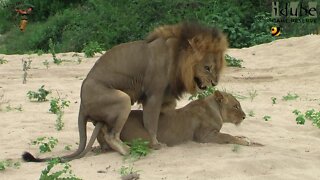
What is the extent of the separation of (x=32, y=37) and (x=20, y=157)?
19000 mm

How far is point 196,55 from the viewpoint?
23.7 feet

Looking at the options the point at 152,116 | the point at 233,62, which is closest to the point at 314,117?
the point at 152,116

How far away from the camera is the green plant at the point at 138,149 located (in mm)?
6871

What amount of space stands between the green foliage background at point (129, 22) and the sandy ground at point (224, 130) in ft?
19.3

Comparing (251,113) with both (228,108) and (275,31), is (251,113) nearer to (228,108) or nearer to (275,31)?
(228,108)

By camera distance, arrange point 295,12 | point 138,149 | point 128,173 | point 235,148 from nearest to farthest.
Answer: point 128,173 < point 138,149 < point 235,148 < point 295,12

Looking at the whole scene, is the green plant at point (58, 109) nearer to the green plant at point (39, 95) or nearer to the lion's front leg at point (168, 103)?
the green plant at point (39, 95)

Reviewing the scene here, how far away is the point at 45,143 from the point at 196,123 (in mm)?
1607

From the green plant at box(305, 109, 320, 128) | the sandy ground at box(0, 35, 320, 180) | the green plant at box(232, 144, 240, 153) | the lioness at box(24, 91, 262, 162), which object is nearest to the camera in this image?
the sandy ground at box(0, 35, 320, 180)

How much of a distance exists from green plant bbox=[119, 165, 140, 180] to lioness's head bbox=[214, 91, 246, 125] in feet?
5.43

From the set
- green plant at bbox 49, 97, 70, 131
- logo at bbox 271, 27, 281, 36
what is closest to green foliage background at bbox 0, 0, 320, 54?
logo at bbox 271, 27, 281, 36

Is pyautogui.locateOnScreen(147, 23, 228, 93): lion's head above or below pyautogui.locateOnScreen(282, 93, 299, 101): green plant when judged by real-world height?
above

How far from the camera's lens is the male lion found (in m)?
7.11

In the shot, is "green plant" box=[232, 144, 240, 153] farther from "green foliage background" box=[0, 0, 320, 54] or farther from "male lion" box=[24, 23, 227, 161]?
"green foliage background" box=[0, 0, 320, 54]
